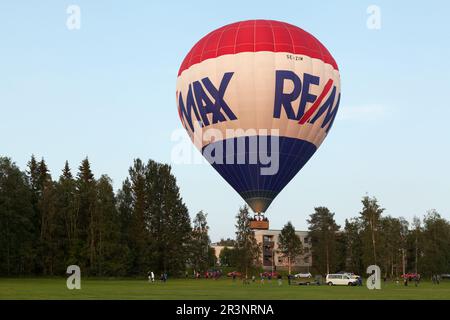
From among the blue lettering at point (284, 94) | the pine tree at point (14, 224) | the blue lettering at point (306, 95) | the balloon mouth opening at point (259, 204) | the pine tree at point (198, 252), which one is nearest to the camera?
the blue lettering at point (284, 94)

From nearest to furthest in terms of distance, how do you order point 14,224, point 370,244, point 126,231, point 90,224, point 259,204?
1. point 259,204
2. point 14,224
3. point 90,224
4. point 126,231
5. point 370,244

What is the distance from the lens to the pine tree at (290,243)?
142 metres

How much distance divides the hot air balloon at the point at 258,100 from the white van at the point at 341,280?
2051cm

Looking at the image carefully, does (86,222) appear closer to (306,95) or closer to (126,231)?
(126,231)

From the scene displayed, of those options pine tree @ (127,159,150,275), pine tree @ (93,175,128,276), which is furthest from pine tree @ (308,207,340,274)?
pine tree @ (93,175,128,276)

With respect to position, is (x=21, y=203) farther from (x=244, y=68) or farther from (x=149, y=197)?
(x=244, y=68)

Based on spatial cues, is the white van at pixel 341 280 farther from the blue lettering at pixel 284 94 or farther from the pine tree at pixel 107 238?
the pine tree at pixel 107 238

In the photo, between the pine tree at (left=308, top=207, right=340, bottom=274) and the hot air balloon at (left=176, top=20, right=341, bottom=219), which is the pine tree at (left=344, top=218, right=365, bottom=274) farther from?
the hot air balloon at (left=176, top=20, right=341, bottom=219)

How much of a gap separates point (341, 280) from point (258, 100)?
26.6 metres

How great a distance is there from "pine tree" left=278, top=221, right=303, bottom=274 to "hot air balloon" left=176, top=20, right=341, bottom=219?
97.5 metres

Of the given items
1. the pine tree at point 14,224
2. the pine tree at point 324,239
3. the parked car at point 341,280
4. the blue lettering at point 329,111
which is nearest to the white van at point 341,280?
the parked car at point 341,280

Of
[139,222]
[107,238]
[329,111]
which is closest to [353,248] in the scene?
[139,222]

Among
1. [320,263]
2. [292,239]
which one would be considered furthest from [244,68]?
[292,239]

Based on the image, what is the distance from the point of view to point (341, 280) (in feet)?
205
